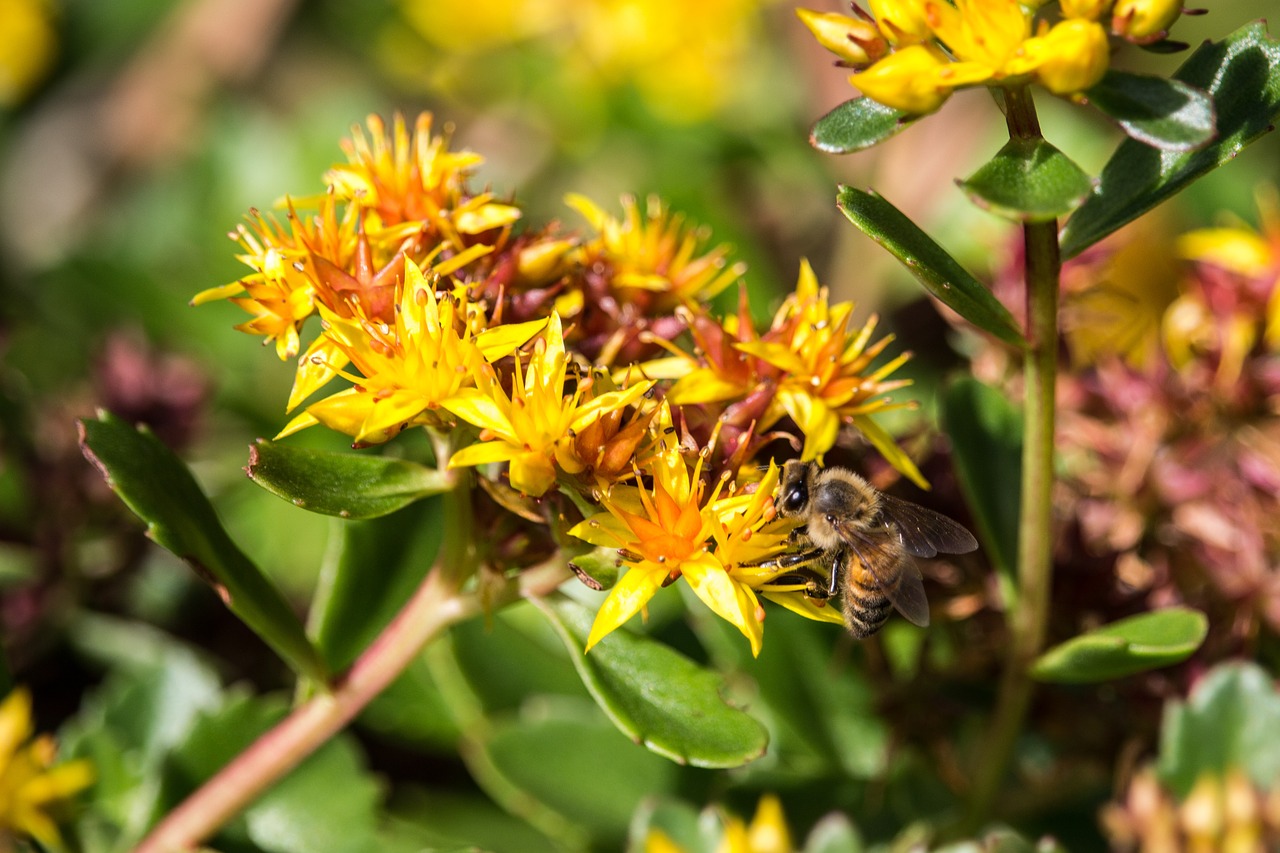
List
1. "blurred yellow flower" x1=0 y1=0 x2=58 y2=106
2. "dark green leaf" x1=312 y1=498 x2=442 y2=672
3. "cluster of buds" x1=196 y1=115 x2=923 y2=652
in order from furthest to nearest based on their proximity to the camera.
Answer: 1. "blurred yellow flower" x1=0 y1=0 x2=58 y2=106
2. "dark green leaf" x1=312 y1=498 x2=442 y2=672
3. "cluster of buds" x1=196 y1=115 x2=923 y2=652

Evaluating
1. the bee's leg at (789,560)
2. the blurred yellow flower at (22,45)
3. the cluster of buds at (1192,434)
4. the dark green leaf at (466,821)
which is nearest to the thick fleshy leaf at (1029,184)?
the bee's leg at (789,560)

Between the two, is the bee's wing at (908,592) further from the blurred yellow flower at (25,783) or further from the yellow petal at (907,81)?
the blurred yellow flower at (25,783)

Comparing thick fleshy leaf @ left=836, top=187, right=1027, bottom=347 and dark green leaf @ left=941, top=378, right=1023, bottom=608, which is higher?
thick fleshy leaf @ left=836, top=187, right=1027, bottom=347

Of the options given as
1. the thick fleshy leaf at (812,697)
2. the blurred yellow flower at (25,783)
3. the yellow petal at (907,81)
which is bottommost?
the thick fleshy leaf at (812,697)

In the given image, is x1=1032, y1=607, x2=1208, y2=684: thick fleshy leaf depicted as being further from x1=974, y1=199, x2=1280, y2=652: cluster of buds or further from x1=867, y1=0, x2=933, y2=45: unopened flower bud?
x1=867, y1=0, x2=933, y2=45: unopened flower bud

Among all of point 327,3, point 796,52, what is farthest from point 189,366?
point 327,3

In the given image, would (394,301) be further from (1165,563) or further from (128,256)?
(128,256)

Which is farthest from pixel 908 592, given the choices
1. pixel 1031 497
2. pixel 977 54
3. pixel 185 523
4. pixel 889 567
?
pixel 185 523

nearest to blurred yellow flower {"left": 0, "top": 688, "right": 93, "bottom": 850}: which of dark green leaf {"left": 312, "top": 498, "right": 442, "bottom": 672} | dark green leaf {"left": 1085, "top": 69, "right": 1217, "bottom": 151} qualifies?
dark green leaf {"left": 312, "top": 498, "right": 442, "bottom": 672}

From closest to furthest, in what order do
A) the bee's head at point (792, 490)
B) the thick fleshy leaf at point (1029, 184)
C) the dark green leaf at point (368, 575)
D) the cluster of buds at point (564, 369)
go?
the thick fleshy leaf at point (1029, 184) → the cluster of buds at point (564, 369) → the bee's head at point (792, 490) → the dark green leaf at point (368, 575)
